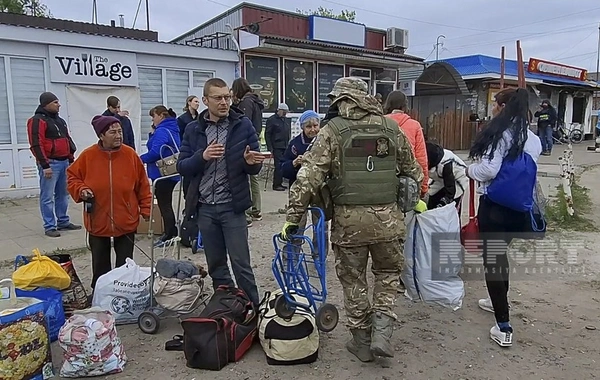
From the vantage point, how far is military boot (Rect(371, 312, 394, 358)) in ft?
9.98

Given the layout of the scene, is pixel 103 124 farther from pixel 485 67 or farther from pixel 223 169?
pixel 485 67

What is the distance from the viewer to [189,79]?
35.6 ft

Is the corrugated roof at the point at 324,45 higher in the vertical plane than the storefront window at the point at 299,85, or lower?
higher

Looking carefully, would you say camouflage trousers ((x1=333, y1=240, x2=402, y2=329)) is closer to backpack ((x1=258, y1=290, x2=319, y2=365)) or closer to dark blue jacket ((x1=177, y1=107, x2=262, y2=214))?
backpack ((x1=258, y1=290, x2=319, y2=365))

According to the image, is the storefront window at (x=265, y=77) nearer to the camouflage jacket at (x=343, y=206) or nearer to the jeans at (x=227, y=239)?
the jeans at (x=227, y=239)

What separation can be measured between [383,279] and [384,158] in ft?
2.64

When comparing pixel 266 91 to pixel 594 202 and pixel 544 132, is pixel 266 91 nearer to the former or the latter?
pixel 594 202

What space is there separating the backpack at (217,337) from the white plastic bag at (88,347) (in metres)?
0.46

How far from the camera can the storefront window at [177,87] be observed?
10.6m

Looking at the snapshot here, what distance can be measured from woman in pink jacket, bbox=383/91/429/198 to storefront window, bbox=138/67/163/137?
284 inches

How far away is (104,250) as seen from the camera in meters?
4.04

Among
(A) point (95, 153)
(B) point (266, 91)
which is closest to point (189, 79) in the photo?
(B) point (266, 91)

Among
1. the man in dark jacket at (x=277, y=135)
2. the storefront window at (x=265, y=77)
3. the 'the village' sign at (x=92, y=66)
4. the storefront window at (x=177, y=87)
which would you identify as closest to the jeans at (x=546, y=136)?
the storefront window at (x=265, y=77)

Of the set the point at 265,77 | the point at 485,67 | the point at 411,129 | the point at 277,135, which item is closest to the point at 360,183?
the point at 411,129
